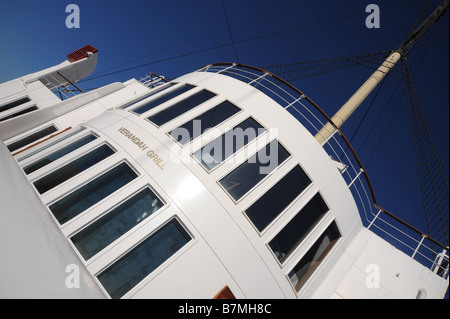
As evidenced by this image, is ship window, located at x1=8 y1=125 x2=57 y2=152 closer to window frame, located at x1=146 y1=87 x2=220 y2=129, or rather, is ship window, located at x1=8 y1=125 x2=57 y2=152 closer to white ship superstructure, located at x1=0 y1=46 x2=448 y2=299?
white ship superstructure, located at x1=0 y1=46 x2=448 y2=299

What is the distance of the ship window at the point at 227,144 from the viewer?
5.34 metres

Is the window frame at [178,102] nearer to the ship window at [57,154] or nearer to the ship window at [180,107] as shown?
the ship window at [180,107]

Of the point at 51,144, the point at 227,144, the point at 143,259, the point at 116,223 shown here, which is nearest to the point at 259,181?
the point at 227,144

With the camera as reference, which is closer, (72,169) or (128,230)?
(128,230)

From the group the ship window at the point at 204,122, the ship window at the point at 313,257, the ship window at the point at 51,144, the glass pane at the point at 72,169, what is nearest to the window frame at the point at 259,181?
the ship window at the point at 204,122

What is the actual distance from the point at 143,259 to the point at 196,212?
1.30m

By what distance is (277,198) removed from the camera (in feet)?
17.4

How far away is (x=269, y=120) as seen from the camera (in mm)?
6277

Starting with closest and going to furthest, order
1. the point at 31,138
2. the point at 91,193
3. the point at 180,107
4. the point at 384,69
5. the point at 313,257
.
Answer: the point at 91,193, the point at 313,257, the point at 180,107, the point at 31,138, the point at 384,69

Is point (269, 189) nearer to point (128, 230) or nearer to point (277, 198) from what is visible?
point (277, 198)

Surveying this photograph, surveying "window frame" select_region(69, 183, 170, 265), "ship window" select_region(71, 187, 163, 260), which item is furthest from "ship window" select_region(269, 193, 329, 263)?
"ship window" select_region(71, 187, 163, 260)

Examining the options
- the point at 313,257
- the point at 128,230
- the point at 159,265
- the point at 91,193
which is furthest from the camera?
the point at 313,257
